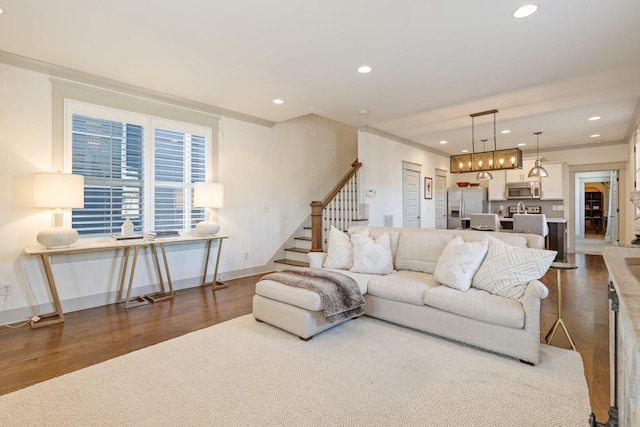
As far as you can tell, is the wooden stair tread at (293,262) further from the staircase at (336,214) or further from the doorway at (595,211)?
the doorway at (595,211)

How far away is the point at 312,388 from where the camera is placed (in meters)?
2.00

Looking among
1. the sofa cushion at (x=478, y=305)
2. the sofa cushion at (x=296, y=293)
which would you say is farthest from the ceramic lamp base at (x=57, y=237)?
the sofa cushion at (x=478, y=305)

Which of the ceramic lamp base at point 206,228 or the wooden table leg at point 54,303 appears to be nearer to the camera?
the wooden table leg at point 54,303

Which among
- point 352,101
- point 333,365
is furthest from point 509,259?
point 352,101

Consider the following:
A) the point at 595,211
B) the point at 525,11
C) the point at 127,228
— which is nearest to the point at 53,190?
the point at 127,228

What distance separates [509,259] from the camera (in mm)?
2629

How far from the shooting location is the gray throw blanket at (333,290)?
271cm

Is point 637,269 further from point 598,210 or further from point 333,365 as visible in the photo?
point 598,210

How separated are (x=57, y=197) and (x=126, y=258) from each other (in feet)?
3.34

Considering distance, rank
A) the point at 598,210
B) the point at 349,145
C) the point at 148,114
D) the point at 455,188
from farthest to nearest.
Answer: the point at 598,210 → the point at 455,188 → the point at 349,145 → the point at 148,114

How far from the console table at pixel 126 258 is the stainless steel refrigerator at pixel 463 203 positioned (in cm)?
657

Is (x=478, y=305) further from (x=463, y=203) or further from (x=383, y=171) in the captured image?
(x=463, y=203)

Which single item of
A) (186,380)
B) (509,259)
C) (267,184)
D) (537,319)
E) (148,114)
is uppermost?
(148,114)

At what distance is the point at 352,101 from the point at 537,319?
343 centimetres
